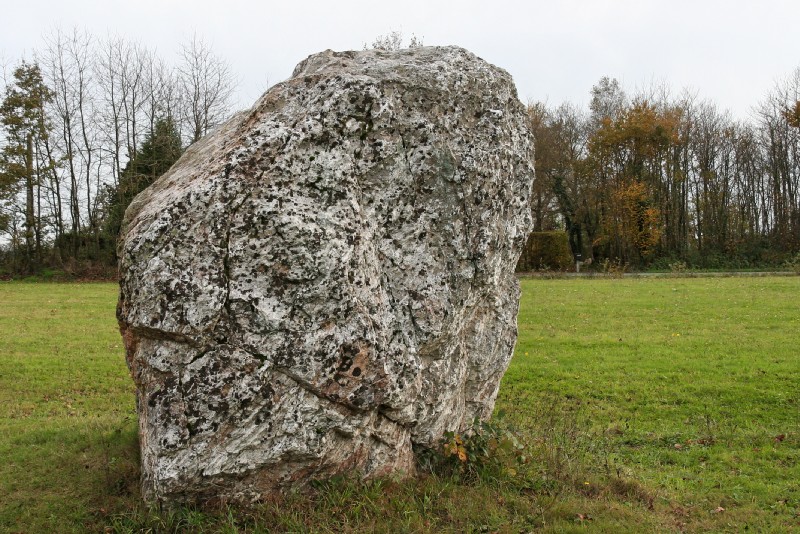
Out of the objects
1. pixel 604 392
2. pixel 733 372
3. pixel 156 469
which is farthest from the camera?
pixel 733 372

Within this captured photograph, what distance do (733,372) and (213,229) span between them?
10481mm

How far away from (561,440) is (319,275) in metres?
3.95

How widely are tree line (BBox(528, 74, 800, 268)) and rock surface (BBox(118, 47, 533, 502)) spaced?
127 ft

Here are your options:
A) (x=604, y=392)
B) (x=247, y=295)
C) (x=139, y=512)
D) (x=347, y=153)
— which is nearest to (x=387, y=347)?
(x=247, y=295)

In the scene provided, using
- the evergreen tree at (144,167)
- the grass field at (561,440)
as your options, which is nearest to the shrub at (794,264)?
the grass field at (561,440)

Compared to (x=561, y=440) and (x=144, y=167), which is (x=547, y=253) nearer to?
(x=144, y=167)

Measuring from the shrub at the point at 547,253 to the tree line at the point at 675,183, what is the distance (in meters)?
9.17

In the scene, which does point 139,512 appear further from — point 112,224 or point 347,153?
point 112,224

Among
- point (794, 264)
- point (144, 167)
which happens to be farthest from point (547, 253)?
point (144, 167)

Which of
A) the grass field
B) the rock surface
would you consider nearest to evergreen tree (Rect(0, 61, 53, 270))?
the grass field

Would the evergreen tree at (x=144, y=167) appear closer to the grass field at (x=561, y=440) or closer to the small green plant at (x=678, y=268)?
the grass field at (x=561, y=440)

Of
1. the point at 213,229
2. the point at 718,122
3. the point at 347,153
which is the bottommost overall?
the point at 213,229

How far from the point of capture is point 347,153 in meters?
5.53

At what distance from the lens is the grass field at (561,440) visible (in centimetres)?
543
